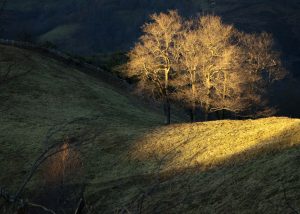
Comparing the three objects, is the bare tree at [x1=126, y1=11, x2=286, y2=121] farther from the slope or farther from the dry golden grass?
the dry golden grass

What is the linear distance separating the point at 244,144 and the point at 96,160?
11078mm

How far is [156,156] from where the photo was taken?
105 feet

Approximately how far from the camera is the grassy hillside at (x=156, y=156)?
19.1m

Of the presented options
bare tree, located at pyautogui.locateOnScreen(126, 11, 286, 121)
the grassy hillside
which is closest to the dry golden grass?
the grassy hillside

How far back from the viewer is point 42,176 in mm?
31750

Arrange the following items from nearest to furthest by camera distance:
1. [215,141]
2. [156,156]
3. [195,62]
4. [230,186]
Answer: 1. [230,186]
2. [215,141]
3. [156,156]
4. [195,62]

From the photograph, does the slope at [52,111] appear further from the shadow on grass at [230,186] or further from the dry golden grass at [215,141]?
the shadow on grass at [230,186]

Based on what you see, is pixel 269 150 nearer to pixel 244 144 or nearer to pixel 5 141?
pixel 244 144

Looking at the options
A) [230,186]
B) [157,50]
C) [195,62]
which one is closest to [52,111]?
[157,50]

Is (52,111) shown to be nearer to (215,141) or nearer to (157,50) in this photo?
(157,50)

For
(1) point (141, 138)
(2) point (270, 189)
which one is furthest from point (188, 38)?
(2) point (270, 189)

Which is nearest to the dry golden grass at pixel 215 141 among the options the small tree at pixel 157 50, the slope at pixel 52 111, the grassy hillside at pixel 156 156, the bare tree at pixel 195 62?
the grassy hillside at pixel 156 156

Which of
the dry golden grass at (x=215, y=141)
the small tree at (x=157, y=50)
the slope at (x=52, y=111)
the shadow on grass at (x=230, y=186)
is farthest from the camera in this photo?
the small tree at (x=157, y=50)

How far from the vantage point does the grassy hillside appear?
19125mm
